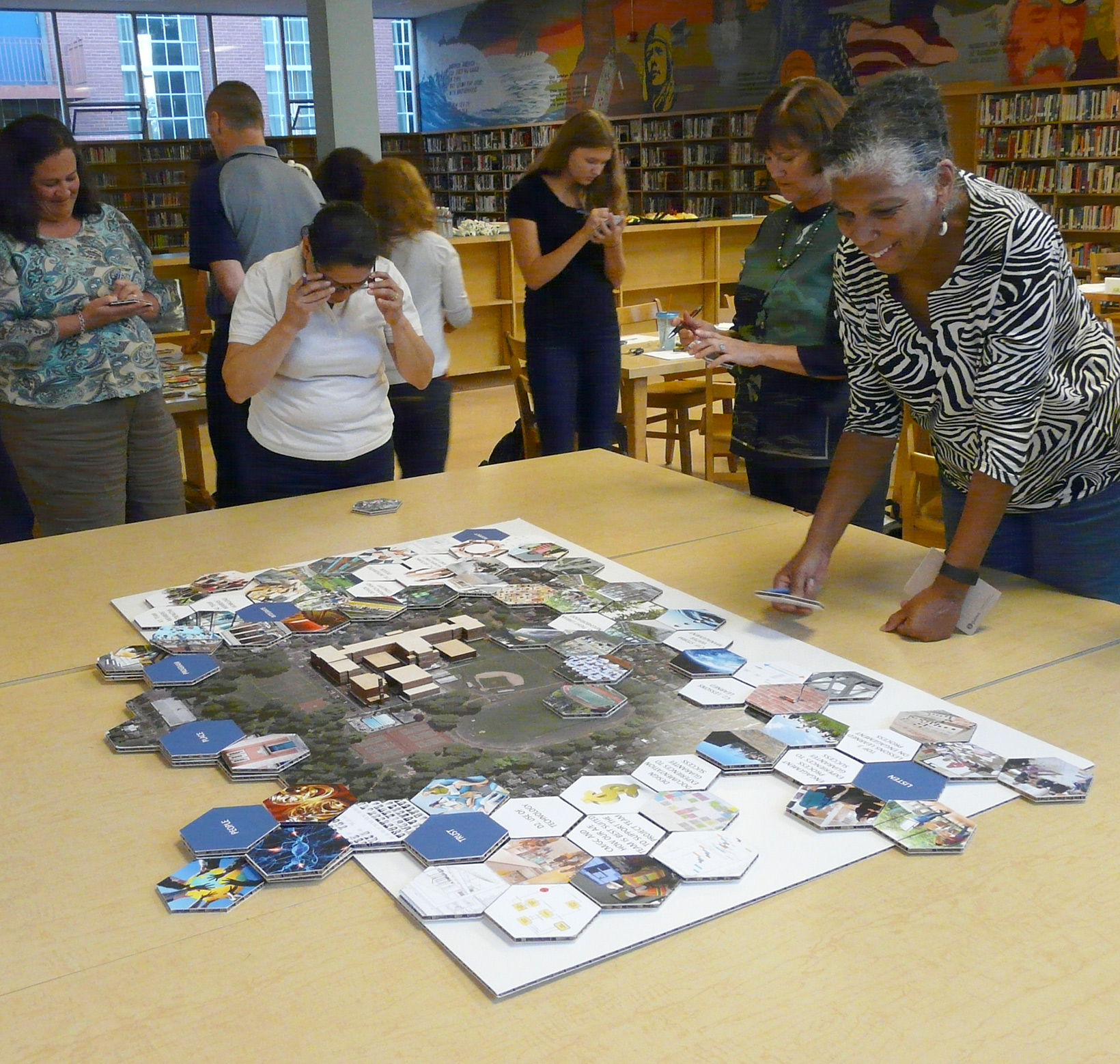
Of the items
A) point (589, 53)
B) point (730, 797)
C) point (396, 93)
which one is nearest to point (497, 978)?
point (730, 797)

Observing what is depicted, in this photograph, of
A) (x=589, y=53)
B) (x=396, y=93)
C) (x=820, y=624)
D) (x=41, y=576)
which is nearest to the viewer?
(x=820, y=624)

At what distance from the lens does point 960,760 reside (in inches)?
48.8

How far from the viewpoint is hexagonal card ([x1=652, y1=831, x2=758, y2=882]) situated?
41.6 inches

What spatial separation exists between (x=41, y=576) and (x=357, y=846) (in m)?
1.14

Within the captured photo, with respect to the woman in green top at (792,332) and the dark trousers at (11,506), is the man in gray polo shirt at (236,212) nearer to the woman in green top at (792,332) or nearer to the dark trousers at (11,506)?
the dark trousers at (11,506)

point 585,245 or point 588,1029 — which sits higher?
point 585,245

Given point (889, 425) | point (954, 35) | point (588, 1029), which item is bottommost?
point (588, 1029)

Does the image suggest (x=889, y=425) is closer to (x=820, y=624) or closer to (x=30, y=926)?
(x=820, y=624)

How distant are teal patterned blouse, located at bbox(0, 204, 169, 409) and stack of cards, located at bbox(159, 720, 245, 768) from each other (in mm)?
1677

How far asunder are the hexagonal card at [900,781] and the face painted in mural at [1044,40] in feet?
29.6

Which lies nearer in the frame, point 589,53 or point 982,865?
point 982,865

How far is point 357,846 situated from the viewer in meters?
1.12

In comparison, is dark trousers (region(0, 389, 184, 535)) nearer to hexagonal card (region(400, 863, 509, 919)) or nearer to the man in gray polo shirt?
the man in gray polo shirt

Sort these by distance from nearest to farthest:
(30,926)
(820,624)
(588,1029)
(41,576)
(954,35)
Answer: (588,1029) < (30,926) < (820,624) < (41,576) < (954,35)
